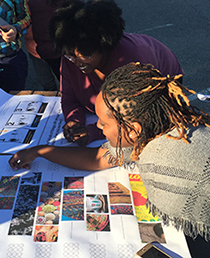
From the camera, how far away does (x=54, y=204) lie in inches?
42.5

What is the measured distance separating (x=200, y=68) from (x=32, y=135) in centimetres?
233

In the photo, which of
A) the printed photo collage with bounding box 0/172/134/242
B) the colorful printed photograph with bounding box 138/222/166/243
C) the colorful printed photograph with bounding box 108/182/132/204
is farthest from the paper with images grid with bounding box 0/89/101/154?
the colorful printed photograph with bounding box 138/222/166/243

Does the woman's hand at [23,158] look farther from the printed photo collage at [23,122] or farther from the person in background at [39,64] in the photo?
the person in background at [39,64]

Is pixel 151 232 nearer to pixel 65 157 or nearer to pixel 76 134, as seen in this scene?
pixel 65 157

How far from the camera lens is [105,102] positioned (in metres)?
0.94

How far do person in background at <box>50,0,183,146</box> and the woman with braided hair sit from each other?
386mm

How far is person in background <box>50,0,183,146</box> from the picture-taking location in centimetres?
128

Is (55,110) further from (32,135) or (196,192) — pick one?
(196,192)

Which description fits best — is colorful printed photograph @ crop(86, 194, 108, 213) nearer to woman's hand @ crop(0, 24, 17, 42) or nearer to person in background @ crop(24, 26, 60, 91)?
woman's hand @ crop(0, 24, 17, 42)

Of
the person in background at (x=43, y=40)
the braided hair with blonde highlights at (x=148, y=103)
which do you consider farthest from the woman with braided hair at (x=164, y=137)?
the person in background at (x=43, y=40)

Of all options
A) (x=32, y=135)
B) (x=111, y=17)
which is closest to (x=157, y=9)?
(x=111, y=17)

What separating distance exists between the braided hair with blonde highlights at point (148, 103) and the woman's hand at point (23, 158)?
1.61 feet

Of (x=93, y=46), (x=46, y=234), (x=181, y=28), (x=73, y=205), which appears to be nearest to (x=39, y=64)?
(x=93, y=46)

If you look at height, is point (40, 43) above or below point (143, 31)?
above
